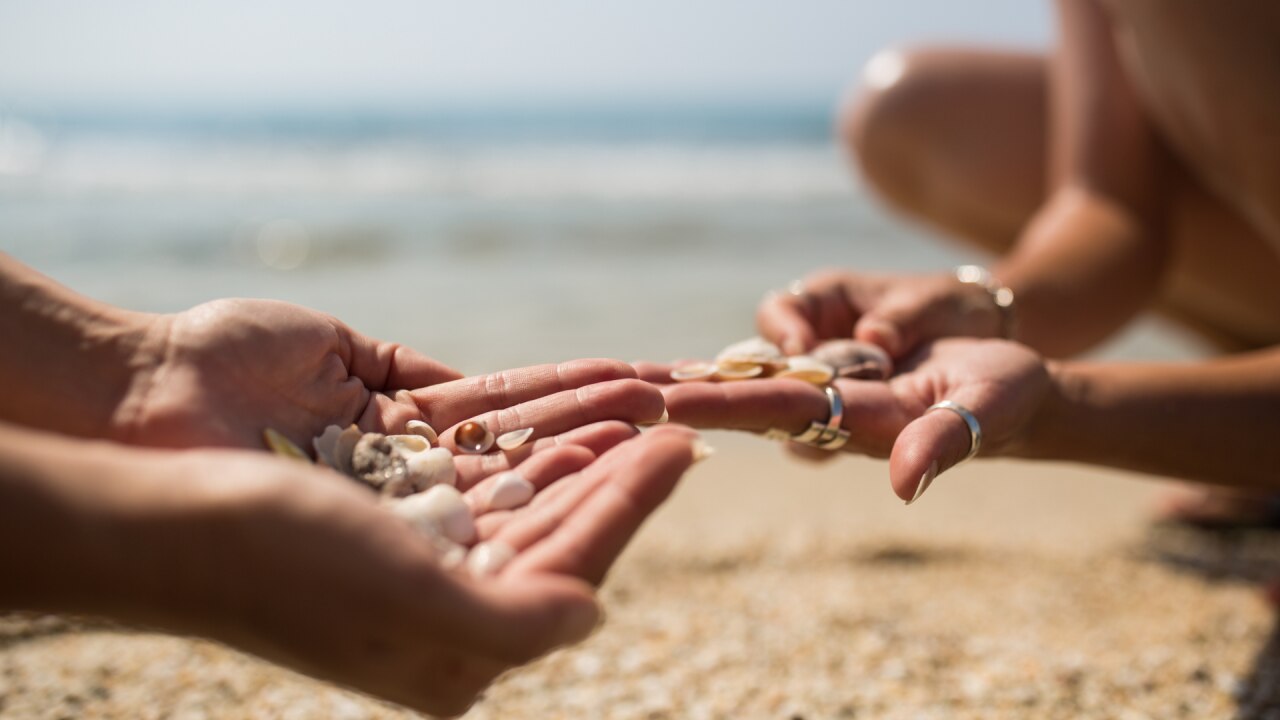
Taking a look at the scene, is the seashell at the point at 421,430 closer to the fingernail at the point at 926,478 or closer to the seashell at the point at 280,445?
the seashell at the point at 280,445

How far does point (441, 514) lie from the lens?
1493 mm

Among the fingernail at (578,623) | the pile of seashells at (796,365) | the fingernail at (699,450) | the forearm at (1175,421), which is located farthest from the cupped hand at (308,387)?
the forearm at (1175,421)

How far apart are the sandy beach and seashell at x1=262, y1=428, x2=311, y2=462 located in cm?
94

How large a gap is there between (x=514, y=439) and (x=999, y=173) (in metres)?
2.93

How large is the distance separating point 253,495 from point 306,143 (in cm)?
2172

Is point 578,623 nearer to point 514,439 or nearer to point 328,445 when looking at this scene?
point 514,439

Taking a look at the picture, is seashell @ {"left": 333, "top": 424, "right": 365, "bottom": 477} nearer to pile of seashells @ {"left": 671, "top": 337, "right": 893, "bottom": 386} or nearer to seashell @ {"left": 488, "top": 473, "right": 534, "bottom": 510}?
seashell @ {"left": 488, "top": 473, "right": 534, "bottom": 510}

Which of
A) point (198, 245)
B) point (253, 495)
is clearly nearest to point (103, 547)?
point (253, 495)

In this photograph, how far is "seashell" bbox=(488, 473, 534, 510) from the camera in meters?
1.58

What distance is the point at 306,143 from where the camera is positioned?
21.3 meters

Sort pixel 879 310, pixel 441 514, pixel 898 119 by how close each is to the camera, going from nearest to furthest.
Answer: pixel 441 514
pixel 879 310
pixel 898 119

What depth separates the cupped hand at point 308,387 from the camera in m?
1.62

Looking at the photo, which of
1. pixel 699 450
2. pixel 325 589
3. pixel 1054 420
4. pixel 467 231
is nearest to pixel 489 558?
pixel 325 589

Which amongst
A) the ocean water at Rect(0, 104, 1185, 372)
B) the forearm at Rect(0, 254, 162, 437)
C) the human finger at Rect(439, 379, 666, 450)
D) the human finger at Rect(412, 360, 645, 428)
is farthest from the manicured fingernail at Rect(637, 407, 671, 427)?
the ocean water at Rect(0, 104, 1185, 372)
